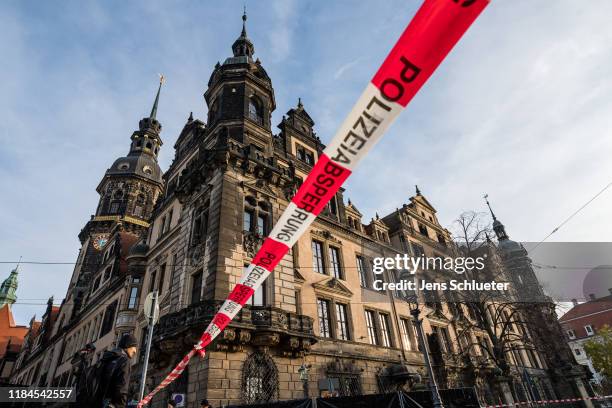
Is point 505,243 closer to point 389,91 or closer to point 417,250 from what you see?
point 417,250

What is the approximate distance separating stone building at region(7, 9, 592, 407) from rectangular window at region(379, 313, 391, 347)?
0.30 feet

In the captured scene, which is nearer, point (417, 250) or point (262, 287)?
point (262, 287)

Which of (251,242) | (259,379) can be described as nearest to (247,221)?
(251,242)

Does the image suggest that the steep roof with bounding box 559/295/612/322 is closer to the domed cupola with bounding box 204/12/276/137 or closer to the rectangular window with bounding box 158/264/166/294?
the domed cupola with bounding box 204/12/276/137

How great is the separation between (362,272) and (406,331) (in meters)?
5.20

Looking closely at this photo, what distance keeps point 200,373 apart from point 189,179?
11294 mm

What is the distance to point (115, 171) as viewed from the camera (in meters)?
53.0

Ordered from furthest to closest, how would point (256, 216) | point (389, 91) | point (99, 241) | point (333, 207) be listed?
point (99, 241) < point (333, 207) < point (256, 216) < point (389, 91)

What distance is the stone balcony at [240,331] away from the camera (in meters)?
13.7

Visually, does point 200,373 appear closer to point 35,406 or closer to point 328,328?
point 328,328

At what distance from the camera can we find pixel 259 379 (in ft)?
46.2

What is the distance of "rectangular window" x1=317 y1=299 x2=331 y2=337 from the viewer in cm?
1871

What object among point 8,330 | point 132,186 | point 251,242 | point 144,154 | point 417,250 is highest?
point 144,154

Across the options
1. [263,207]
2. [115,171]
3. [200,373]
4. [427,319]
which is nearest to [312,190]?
[200,373]
